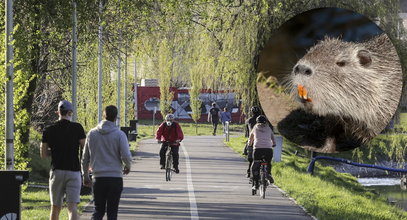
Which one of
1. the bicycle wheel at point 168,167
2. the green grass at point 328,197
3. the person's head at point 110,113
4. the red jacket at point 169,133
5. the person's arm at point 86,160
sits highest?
the person's head at point 110,113

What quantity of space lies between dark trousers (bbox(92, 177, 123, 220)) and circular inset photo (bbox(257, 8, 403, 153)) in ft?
32.6

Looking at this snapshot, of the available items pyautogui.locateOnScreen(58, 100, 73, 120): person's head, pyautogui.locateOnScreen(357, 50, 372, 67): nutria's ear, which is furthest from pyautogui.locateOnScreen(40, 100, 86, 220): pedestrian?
pyautogui.locateOnScreen(357, 50, 372, 67): nutria's ear

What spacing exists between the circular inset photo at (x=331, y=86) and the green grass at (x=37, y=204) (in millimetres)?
5062

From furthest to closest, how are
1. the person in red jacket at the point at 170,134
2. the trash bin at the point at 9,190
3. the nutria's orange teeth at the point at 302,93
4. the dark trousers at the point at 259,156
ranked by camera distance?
the person in red jacket at the point at 170,134
the nutria's orange teeth at the point at 302,93
the dark trousers at the point at 259,156
the trash bin at the point at 9,190

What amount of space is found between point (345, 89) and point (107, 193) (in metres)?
11.2

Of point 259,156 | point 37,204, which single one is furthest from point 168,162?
point 37,204

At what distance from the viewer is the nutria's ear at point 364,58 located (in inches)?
806

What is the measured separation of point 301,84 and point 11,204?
10.4m

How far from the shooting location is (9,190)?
1252 cm

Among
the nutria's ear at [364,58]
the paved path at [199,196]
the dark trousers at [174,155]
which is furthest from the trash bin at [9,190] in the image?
the dark trousers at [174,155]

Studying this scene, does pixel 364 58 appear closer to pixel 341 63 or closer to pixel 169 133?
pixel 341 63

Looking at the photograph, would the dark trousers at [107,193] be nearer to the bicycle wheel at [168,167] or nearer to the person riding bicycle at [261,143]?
the person riding bicycle at [261,143]

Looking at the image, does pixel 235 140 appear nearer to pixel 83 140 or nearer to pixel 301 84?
pixel 301 84

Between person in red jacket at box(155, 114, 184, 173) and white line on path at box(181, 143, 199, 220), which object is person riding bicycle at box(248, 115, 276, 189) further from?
person in red jacket at box(155, 114, 184, 173)
